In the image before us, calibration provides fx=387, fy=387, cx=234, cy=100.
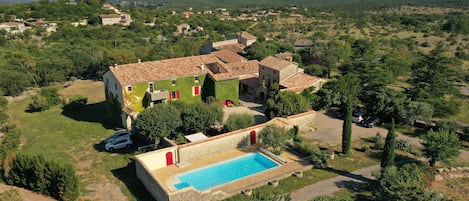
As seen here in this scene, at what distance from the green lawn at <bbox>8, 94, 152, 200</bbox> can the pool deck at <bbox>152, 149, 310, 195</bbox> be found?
204 centimetres

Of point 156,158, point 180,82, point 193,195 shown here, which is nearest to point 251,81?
point 180,82

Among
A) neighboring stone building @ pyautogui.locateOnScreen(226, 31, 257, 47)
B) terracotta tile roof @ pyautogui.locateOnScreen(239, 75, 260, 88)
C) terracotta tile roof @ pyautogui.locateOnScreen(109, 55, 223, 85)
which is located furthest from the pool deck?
neighboring stone building @ pyautogui.locateOnScreen(226, 31, 257, 47)

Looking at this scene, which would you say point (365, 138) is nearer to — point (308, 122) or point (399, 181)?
point (308, 122)

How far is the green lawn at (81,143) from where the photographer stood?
95.2 ft

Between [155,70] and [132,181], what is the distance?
1596 centimetres

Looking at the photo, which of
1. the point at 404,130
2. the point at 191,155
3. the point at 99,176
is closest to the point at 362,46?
the point at 404,130

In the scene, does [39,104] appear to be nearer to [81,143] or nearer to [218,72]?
[81,143]

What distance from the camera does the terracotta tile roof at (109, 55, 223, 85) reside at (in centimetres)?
3975

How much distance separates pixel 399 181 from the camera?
77.8 feet

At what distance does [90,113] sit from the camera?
44969 mm

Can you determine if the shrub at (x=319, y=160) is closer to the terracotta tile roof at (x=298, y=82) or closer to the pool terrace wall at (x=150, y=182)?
the pool terrace wall at (x=150, y=182)

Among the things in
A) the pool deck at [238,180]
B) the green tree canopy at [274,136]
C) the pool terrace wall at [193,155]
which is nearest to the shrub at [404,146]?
the pool terrace wall at [193,155]

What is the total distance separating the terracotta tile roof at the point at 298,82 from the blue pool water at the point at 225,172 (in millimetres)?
13622

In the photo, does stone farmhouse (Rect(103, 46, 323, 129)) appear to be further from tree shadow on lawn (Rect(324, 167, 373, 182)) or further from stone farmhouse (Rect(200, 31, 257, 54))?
stone farmhouse (Rect(200, 31, 257, 54))
